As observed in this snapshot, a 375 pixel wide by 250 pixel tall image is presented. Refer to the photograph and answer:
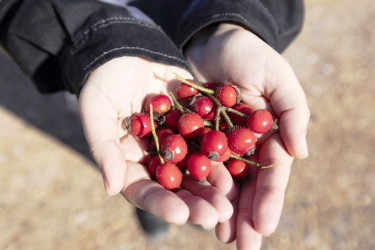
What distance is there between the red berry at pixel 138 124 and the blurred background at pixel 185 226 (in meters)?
1.74

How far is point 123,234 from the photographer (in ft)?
14.1

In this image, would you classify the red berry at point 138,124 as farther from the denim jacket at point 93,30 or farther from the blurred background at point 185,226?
the blurred background at point 185,226

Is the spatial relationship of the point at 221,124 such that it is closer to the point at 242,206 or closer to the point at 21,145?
the point at 242,206

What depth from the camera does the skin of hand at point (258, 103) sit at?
243cm

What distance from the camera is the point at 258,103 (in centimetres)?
307

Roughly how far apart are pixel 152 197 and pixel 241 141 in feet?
2.43

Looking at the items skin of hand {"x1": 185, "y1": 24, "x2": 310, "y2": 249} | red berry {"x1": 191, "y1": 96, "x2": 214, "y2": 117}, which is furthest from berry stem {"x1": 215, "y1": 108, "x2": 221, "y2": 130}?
skin of hand {"x1": 185, "y1": 24, "x2": 310, "y2": 249}

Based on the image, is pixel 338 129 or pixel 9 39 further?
pixel 338 129

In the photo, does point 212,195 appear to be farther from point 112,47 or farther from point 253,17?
point 253,17

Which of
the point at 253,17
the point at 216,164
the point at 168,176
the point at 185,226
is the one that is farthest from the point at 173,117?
the point at 185,226

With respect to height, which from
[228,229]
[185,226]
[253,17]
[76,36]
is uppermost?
[253,17]

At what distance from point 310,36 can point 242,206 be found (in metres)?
4.29

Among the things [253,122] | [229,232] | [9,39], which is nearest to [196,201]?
[229,232]

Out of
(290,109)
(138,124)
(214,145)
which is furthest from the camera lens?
(138,124)
